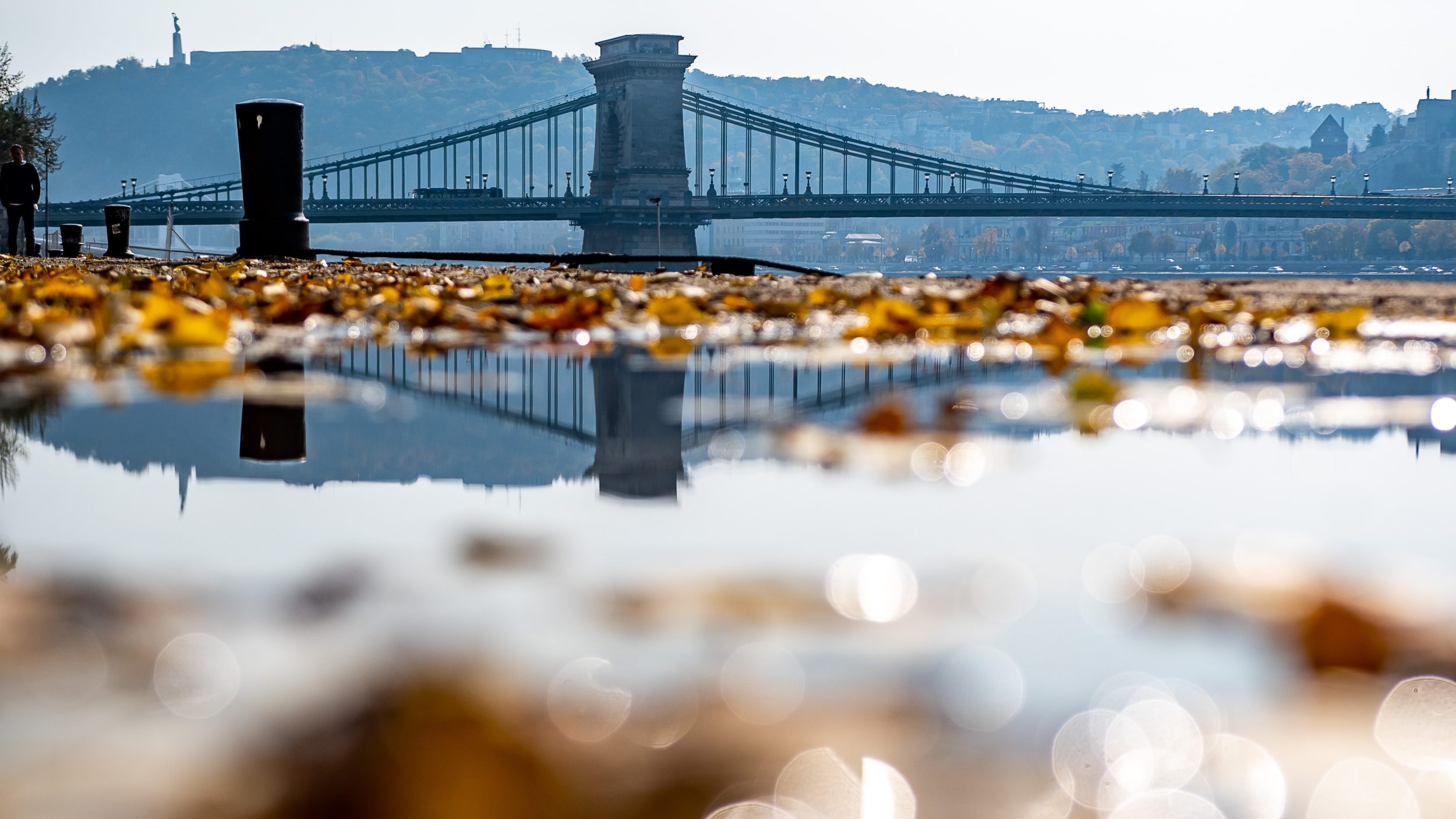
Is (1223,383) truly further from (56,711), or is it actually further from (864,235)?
(864,235)

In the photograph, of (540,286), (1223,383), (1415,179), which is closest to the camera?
(1223,383)

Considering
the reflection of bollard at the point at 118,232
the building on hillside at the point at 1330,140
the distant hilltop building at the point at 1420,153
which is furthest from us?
the building on hillside at the point at 1330,140

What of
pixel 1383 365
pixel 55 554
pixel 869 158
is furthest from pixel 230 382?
pixel 869 158

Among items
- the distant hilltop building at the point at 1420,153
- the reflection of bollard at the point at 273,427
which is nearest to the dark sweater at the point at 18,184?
the reflection of bollard at the point at 273,427

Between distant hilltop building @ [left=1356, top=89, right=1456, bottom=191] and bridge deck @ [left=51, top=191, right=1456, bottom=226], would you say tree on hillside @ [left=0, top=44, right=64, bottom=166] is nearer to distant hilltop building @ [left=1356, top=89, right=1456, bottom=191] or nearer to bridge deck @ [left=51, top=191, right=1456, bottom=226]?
bridge deck @ [left=51, top=191, right=1456, bottom=226]

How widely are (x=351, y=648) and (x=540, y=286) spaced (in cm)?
588

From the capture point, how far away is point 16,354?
3.53 metres

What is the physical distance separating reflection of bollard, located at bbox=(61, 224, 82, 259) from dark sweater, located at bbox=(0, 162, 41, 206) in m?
1.49

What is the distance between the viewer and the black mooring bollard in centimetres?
1258

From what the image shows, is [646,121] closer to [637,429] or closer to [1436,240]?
[1436,240]

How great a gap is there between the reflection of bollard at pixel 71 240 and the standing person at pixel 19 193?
3.64 ft

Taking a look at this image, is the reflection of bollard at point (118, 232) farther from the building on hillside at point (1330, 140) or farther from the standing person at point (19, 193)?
the building on hillside at point (1330, 140)

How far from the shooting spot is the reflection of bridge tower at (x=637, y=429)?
1863 mm

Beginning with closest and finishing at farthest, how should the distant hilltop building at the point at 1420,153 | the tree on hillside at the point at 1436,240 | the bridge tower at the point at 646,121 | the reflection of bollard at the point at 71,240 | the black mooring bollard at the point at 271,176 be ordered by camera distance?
1. the black mooring bollard at the point at 271,176
2. the reflection of bollard at the point at 71,240
3. the bridge tower at the point at 646,121
4. the tree on hillside at the point at 1436,240
5. the distant hilltop building at the point at 1420,153
